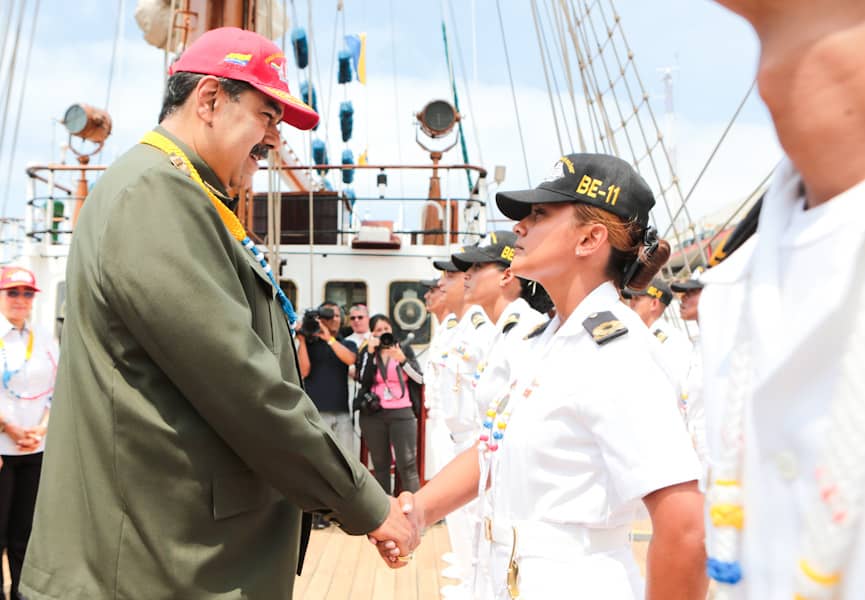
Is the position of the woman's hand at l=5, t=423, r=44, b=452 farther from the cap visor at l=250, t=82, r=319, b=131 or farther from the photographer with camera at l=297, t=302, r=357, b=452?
the photographer with camera at l=297, t=302, r=357, b=452

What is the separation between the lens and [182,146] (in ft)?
5.80

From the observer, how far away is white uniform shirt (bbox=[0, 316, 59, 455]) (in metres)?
3.85

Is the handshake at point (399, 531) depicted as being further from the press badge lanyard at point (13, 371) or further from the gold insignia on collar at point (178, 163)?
the press badge lanyard at point (13, 371)

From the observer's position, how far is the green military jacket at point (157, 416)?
1.51m

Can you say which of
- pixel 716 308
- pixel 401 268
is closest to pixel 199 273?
pixel 716 308

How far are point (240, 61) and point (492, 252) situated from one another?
2.91 metres

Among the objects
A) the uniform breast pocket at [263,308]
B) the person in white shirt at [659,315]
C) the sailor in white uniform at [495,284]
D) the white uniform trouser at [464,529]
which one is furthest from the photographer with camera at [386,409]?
the uniform breast pocket at [263,308]

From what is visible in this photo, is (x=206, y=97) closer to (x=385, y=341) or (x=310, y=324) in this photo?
(x=385, y=341)

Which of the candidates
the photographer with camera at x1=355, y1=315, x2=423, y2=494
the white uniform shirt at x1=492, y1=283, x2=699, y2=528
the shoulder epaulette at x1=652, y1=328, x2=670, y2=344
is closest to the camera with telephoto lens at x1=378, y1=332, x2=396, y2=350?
the photographer with camera at x1=355, y1=315, x2=423, y2=494

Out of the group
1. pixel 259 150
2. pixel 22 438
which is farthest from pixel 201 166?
pixel 22 438

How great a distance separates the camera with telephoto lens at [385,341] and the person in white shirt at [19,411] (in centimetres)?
281

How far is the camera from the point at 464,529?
15.5 ft

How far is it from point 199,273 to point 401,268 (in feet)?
24.6

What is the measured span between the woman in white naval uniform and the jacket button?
2.45 feet
